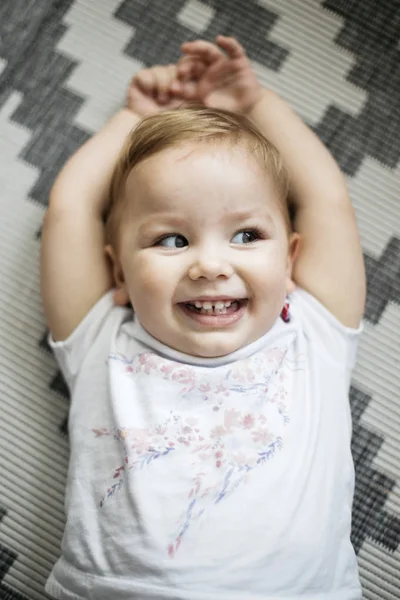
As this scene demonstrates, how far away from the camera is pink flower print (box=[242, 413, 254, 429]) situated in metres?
0.71

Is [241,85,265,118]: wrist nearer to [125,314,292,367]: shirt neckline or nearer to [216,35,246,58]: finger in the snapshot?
[216,35,246,58]: finger

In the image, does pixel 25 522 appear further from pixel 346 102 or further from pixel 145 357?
pixel 346 102

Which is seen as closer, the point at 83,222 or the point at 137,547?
the point at 137,547

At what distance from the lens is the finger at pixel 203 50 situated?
852 millimetres

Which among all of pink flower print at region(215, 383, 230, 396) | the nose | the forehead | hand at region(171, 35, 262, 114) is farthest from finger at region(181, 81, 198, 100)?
pink flower print at region(215, 383, 230, 396)

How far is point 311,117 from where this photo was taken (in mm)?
925

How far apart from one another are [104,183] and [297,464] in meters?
0.43

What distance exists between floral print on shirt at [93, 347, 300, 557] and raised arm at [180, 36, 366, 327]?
5.2 inches

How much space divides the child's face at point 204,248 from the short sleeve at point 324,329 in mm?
79

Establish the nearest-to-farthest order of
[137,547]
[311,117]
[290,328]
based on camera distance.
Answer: [137,547] → [290,328] → [311,117]

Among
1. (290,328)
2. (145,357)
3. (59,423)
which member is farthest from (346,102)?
(59,423)

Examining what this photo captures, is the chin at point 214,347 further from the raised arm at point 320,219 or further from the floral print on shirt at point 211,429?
the raised arm at point 320,219

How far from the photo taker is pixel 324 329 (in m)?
0.78

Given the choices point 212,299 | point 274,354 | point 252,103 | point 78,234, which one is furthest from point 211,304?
point 252,103
